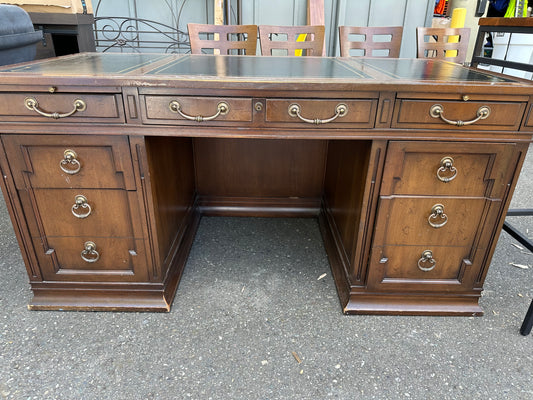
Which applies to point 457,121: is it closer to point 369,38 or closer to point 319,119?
point 319,119

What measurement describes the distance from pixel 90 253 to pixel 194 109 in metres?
0.72

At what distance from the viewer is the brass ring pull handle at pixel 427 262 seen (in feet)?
4.77

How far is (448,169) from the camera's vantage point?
130cm

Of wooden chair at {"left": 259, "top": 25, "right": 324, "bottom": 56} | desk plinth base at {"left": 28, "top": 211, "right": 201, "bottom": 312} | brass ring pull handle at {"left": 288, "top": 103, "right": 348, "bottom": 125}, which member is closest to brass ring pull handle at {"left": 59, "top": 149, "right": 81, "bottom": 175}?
desk plinth base at {"left": 28, "top": 211, "right": 201, "bottom": 312}

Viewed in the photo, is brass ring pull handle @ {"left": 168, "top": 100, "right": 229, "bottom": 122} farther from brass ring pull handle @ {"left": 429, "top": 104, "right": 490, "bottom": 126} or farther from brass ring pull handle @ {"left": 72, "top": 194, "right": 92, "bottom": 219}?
brass ring pull handle @ {"left": 429, "top": 104, "right": 490, "bottom": 126}

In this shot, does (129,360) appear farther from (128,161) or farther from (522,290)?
(522,290)

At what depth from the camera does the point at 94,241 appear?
1.43m

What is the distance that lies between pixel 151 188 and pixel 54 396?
727 millimetres

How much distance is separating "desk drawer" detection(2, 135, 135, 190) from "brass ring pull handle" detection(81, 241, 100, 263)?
0.83 feet

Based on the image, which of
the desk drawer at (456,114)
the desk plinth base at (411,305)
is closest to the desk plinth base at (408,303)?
the desk plinth base at (411,305)

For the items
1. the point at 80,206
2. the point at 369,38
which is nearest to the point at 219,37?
the point at 369,38

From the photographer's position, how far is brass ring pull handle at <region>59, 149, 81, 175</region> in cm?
125

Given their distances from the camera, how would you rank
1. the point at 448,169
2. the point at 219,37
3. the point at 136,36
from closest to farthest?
the point at 448,169 < the point at 219,37 < the point at 136,36

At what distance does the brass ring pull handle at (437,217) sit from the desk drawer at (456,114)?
307mm
